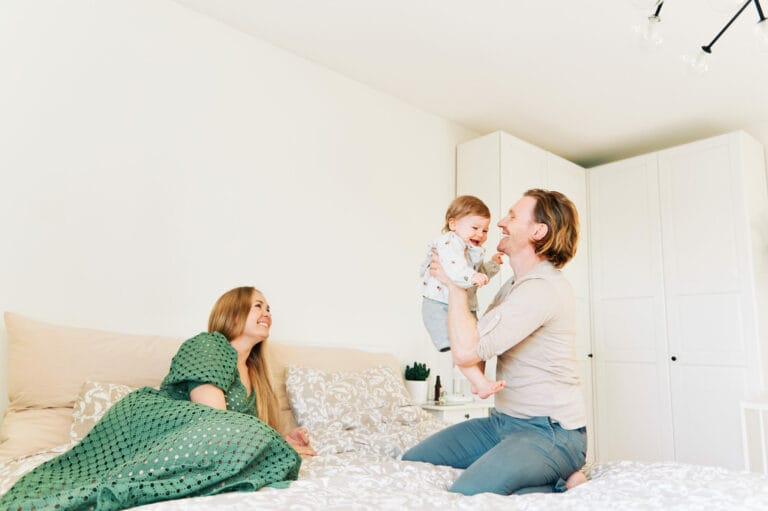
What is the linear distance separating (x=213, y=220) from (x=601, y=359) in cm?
306

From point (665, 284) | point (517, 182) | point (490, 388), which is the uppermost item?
point (517, 182)

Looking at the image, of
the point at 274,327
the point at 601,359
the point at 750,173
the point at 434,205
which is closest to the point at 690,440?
the point at 601,359

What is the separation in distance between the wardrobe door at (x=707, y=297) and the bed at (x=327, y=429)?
207cm

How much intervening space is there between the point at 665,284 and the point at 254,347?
309 cm

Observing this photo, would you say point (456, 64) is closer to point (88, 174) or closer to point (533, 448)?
point (88, 174)

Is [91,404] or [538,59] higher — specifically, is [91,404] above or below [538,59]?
below

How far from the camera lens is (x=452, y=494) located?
56.1 inches

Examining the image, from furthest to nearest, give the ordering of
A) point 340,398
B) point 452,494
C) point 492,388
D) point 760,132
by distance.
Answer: point 760,132
point 340,398
point 492,388
point 452,494

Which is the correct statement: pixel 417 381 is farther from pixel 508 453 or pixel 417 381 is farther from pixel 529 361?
pixel 508 453

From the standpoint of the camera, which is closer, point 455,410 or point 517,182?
point 455,410

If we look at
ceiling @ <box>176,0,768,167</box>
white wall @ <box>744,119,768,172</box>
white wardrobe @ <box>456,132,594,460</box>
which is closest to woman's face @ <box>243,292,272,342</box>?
ceiling @ <box>176,0,768,167</box>

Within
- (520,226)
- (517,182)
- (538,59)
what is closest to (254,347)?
(520,226)

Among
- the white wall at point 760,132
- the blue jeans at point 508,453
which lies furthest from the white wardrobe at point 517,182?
the blue jeans at point 508,453

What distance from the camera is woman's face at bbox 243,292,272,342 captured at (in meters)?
2.31
